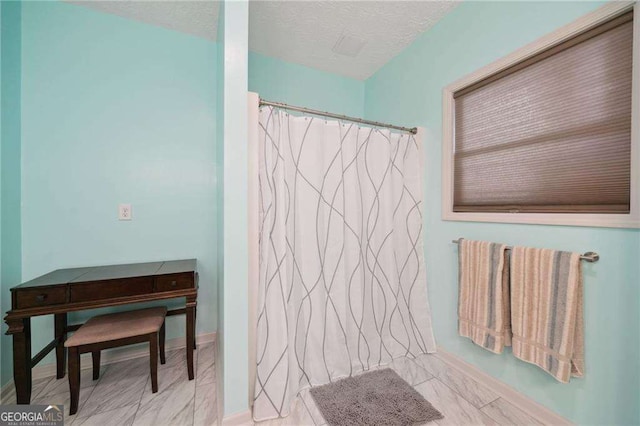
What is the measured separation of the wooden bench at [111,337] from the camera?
1.27 meters

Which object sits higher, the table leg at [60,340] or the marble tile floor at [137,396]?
the table leg at [60,340]

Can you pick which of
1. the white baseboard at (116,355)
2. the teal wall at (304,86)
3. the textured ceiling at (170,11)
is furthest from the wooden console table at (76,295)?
the textured ceiling at (170,11)

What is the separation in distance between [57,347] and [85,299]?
1.84 ft

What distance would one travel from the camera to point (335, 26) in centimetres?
186

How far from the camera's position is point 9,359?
56.3 inches

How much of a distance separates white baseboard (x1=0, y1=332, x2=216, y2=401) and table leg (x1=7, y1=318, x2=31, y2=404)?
1.06ft

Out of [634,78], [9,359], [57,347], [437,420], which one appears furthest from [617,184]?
[9,359]

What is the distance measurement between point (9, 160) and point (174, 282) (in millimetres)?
1228

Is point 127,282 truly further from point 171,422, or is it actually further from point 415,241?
point 415,241

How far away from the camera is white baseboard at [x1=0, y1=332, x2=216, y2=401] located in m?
1.56

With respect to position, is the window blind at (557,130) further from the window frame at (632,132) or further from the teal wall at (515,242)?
the teal wall at (515,242)

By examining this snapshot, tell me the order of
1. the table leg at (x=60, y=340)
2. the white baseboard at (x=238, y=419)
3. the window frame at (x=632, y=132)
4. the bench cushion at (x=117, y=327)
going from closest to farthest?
the window frame at (x=632, y=132) < the white baseboard at (x=238, y=419) < the bench cushion at (x=117, y=327) < the table leg at (x=60, y=340)

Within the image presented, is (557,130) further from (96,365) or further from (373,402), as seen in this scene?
(96,365)

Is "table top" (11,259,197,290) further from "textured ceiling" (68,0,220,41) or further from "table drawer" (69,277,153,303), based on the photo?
"textured ceiling" (68,0,220,41)
